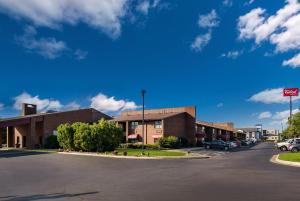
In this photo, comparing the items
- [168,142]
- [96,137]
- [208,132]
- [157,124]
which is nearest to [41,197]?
[96,137]

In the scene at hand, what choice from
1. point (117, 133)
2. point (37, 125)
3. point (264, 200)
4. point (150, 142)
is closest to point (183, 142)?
point (150, 142)

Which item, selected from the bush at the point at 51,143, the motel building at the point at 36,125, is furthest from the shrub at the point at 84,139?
the motel building at the point at 36,125

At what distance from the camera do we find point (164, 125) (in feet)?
200

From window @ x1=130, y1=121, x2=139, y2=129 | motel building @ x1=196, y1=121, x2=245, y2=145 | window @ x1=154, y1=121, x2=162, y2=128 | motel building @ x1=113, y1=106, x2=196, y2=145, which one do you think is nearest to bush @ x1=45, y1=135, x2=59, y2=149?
motel building @ x1=113, y1=106, x2=196, y2=145

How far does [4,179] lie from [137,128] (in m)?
46.9

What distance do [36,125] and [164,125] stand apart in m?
22.0

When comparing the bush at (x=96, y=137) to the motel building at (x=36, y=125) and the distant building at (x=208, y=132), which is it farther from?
the distant building at (x=208, y=132)

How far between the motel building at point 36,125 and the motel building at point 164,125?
7.43 m

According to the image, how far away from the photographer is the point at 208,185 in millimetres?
15414

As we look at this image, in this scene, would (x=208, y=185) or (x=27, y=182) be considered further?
(x=27, y=182)

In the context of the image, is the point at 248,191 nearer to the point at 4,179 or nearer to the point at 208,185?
the point at 208,185

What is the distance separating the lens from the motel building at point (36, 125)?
5894cm

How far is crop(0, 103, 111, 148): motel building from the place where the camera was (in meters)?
58.9

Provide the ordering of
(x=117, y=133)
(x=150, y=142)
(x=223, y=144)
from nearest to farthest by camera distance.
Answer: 1. (x=117, y=133)
2. (x=223, y=144)
3. (x=150, y=142)
